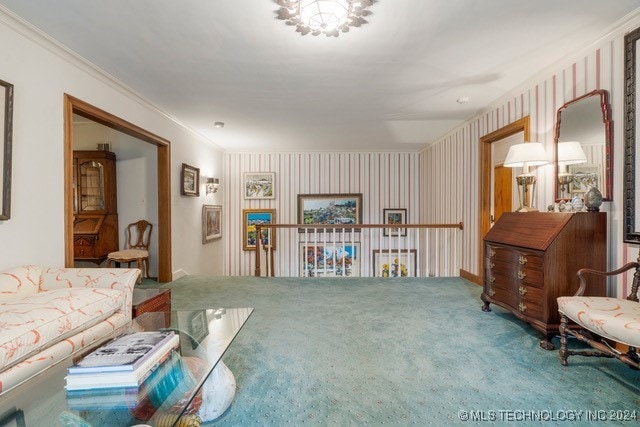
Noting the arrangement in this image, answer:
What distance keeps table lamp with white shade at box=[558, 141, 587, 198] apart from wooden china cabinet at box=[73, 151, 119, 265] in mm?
5394

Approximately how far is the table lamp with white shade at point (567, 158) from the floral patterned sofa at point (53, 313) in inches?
135

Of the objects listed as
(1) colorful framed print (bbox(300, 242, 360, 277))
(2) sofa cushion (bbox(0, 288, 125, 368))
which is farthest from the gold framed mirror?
(1) colorful framed print (bbox(300, 242, 360, 277))

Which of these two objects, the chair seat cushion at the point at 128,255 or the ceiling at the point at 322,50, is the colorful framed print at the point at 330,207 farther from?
the chair seat cushion at the point at 128,255

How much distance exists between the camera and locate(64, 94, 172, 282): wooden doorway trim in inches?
97.4

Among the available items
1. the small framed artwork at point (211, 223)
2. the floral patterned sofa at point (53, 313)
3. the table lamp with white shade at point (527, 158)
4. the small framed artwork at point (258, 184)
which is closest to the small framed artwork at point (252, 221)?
the small framed artwork at point (258, 184)

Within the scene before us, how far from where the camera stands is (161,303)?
2.51 m

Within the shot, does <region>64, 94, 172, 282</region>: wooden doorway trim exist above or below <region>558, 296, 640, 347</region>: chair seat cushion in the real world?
above

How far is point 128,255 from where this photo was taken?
393 centimetres

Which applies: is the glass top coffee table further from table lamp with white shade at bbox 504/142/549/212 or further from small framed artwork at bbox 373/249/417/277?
small framed artwork at bbox 373/249/417/277

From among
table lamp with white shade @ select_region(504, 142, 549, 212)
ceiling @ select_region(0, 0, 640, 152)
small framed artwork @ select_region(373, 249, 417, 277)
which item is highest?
ceiling @ select_region(0, 0, 640, 152)

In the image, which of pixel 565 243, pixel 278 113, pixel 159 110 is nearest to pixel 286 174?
pixel 278 113

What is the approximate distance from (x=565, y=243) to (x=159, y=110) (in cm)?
434

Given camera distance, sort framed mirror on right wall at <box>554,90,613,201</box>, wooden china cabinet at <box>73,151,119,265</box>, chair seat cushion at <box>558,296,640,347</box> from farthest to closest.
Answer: wooden china cabinet at <box>73,151,119,265</box>
framed mirror on right wall at <box>554,90,613,201</box>
chair seat cushion at <box>558,296,640,347</box>

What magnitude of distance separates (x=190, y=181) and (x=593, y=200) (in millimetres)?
4673
